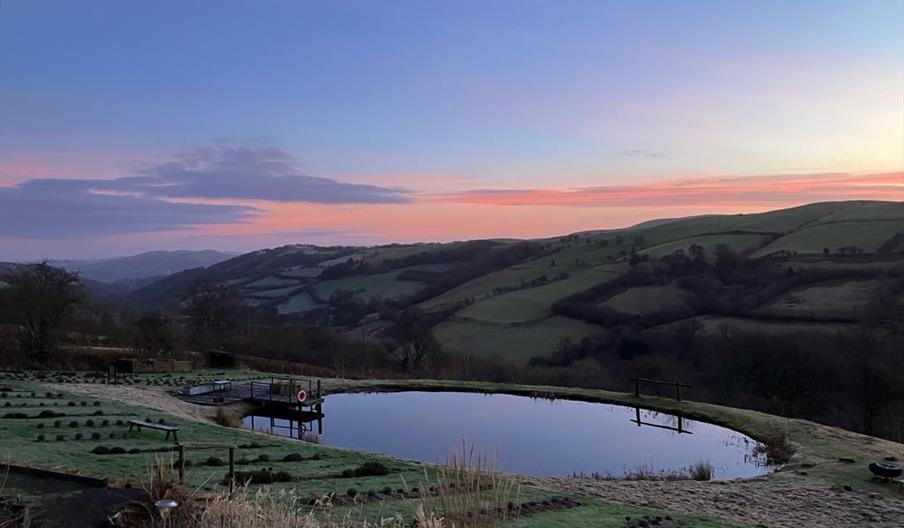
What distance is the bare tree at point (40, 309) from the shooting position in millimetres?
32344

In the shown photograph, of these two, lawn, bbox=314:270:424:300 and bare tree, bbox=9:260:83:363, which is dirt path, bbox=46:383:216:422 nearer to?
bare tree, bbox=9:260:83:363

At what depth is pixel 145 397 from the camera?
22.7 metres

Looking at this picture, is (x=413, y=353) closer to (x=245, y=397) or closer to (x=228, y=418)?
(x=245, y=397)

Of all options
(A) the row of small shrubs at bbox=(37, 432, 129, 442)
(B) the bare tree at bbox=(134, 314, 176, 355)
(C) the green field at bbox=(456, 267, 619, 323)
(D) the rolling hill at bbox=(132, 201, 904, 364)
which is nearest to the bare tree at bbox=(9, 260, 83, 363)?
(B) the bare tree at bbox=(134, 314, 176, 355)

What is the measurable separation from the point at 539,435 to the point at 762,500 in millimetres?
9101

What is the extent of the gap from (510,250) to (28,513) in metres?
103

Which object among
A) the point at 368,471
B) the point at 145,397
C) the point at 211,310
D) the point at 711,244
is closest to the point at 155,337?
the point at 211,310

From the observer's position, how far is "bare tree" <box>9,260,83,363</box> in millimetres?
32344

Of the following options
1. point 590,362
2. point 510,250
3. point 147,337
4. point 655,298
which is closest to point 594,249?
point 510,250

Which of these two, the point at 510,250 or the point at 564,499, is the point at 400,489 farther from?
the point at 510,250

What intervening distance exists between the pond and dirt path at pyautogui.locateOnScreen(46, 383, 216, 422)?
1.66m

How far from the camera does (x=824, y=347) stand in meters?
40.4

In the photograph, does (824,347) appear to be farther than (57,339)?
Yes

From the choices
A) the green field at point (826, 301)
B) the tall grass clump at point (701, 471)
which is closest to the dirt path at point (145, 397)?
the tall grass clump at point (701, 471)
